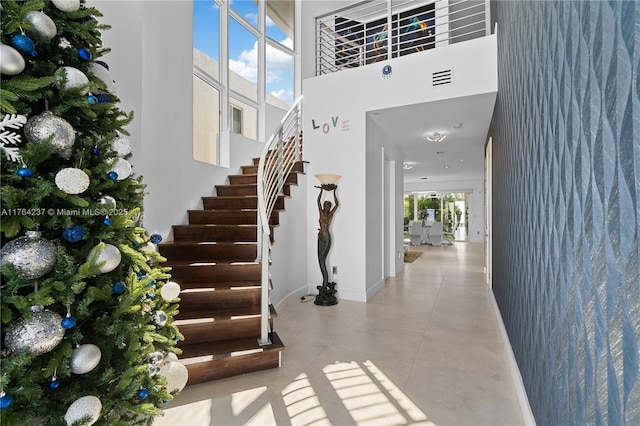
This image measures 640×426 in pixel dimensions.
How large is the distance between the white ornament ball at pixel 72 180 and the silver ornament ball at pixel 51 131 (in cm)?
8

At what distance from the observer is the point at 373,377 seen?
2.26 metres

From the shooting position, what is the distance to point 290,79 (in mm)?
6781

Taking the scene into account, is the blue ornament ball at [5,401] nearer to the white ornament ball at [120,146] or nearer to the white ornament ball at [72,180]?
the white ornament ball at [72,180]

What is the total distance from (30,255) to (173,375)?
95 centimetres

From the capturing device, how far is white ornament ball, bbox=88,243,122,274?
3.45ft

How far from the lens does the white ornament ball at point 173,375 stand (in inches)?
60.4

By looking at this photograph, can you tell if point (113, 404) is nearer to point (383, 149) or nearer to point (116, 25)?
point (116, 25)

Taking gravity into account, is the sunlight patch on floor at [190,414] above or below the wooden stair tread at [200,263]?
below

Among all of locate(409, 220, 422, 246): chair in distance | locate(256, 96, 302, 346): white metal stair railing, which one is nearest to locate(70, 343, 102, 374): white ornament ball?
locate(256, 96, 302, 346): white metal stair railing

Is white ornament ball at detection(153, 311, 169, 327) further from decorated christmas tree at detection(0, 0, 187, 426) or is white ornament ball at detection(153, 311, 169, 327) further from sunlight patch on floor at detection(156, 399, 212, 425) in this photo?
sunlight patch on floor at detection(156, 399, 212, 425)

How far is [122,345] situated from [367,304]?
328 centimetres

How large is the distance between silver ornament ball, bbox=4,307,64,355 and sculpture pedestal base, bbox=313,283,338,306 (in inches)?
128

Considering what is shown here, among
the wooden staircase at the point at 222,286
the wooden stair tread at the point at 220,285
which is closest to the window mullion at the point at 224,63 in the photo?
the wooden staircase at the point at 222,286

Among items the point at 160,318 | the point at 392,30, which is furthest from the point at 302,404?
the point at 392,30
